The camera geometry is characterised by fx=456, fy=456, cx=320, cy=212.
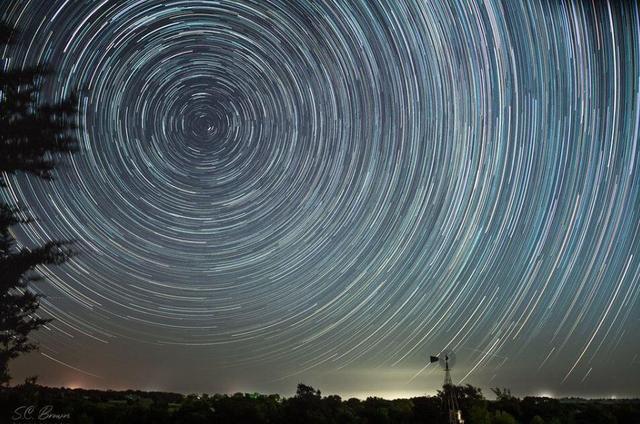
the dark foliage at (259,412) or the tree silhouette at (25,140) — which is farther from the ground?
the tree silhouette at (25,140)

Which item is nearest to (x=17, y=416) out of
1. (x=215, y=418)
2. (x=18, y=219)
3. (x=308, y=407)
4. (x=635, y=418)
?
(x=18, y=219)

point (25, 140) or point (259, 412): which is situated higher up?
point (25, 140)

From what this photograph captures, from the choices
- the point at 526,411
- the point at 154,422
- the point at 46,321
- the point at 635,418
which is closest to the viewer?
the point at 46,321

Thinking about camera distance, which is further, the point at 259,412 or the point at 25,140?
the point at 259,412

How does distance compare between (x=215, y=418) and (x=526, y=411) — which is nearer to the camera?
(x=215, y=418)

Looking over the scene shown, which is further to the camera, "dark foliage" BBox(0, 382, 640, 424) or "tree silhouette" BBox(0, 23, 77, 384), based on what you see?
"dark foliage" BBox(0, 382, 640, 424)

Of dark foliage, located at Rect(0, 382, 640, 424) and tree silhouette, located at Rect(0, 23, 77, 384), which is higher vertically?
tree silhouette, located at Rect(0, 23, 77, 384)

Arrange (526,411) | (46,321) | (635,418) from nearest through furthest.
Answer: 1. (46,321)
2. (635,418)
3. (526,411)

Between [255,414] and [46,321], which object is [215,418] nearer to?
[255,414]

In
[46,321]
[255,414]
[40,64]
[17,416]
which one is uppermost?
[40,64]

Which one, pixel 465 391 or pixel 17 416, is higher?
pixel 465 391

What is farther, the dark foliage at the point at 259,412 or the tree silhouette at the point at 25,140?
the dark foliage at the point at 259,412
